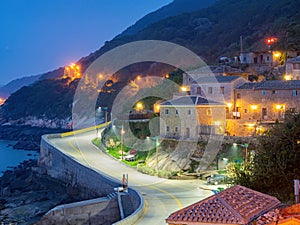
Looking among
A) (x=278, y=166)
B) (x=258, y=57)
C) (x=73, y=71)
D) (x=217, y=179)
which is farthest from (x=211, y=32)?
(x=278, y=166)

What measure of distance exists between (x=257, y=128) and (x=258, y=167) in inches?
689

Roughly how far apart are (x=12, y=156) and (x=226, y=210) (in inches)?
2654

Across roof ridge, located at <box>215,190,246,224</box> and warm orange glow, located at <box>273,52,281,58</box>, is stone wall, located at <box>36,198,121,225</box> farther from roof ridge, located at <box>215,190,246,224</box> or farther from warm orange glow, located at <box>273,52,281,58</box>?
warm orange glow, located at <box>273,52,281,58</box>

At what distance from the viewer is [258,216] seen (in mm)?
9617

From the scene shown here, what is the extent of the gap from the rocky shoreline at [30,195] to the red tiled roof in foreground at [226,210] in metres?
21.8

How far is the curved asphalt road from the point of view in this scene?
22094mm

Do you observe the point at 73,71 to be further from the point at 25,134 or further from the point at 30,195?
the point at 30,195

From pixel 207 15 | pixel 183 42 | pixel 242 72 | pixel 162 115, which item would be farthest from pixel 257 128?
pixel 207 15

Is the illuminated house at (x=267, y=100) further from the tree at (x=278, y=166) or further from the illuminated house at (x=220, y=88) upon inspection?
the tree at (x=278, y=166)

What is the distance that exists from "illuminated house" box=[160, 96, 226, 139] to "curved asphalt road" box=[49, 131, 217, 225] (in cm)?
595

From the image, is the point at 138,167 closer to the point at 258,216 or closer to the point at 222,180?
the point at 222,180

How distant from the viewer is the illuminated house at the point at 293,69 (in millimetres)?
45312

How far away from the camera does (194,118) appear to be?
125 ft

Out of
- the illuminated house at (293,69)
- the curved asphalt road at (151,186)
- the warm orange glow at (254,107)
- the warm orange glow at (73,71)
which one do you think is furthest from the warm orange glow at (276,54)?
the warm orange glow at (73,71)
